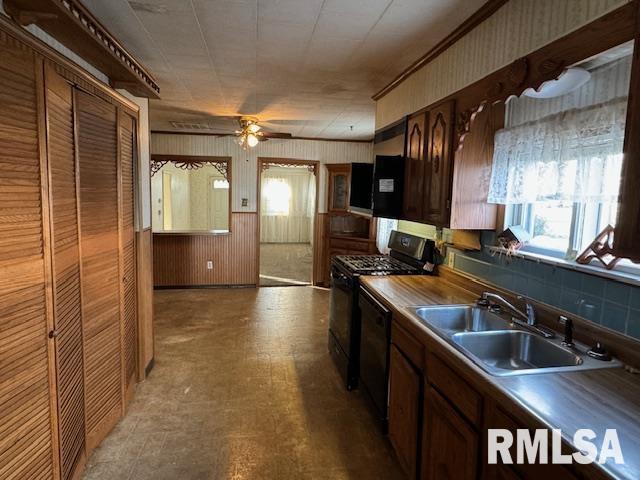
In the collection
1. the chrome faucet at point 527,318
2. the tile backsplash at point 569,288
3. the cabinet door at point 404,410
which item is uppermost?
the tile backsplash at point 569,288

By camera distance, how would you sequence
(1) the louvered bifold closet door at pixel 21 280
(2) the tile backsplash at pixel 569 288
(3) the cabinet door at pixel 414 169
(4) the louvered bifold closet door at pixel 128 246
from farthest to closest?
(3) the cabinet door at pixel 414 169 < (4) the louvered bifold closet door at pixel 128 246 < (2) the tile backsplash at pixel 569 288 < (1) the louvered bifold closet door at pixel 21 280

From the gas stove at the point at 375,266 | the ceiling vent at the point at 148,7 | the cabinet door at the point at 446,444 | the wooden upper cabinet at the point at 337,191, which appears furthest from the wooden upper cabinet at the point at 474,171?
the wooden upper cabinet at the point at 337,191

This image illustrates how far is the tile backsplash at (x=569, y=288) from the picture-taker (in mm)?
1480

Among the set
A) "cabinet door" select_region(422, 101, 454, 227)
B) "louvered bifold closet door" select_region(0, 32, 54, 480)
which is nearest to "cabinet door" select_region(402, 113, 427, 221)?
"cabinet door" select_region(422, 101, 454, 227)

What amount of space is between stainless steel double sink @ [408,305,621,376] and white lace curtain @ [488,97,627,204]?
2.04 ft

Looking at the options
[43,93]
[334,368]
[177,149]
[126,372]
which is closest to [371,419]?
[334,368]

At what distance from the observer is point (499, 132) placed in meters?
2.21

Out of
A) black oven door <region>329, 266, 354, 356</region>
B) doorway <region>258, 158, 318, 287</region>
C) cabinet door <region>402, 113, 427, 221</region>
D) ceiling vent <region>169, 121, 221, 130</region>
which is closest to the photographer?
cabinet door <region>402, 113, 427, 221</region>

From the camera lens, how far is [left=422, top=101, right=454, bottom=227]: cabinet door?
2293 millimetres

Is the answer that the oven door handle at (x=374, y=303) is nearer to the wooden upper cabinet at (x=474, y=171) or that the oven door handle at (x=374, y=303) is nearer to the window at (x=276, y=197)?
the wooden upper cabinet at (x=474, y=171)

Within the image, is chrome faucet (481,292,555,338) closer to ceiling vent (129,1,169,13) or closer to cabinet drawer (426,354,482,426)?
cabinet drawer (426,354,482,426)

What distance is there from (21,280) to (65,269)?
0.33m

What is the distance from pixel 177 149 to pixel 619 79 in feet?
17.9

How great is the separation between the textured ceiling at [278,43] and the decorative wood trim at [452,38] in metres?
0.03
